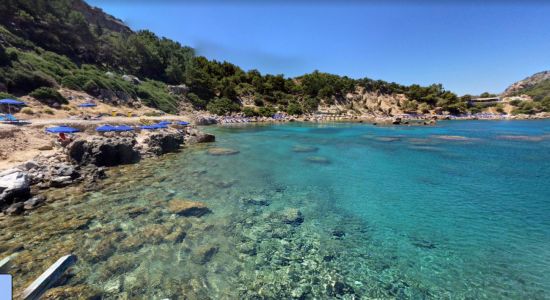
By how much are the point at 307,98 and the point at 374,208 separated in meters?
73.2

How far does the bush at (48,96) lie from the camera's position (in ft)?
95.6

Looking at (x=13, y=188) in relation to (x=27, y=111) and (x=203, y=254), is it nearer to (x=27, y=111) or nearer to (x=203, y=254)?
(x=203, y=254)

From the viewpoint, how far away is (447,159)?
21.5 meters

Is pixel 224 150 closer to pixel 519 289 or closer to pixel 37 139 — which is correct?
pixel 37 139

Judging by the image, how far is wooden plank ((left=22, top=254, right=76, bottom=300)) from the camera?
5526 mm

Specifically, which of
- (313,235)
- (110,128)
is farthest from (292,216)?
(110,128)

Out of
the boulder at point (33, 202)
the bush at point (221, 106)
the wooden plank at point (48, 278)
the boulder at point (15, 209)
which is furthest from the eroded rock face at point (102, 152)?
the bush at point (221, 106)

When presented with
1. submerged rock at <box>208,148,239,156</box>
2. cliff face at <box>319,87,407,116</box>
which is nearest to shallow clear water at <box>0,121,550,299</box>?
submerged rock at <box>208,148,239,156</box>

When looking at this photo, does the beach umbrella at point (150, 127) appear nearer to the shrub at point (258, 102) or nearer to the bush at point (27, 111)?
the bush at point (27, 111)

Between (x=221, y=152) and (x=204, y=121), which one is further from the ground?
(x=204, y=121)

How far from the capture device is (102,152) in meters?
17.2

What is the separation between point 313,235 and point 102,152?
52.7 ft

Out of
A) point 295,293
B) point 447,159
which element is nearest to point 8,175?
point 295,293

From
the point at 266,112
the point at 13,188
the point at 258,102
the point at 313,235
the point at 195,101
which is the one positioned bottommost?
the point at 313,235
